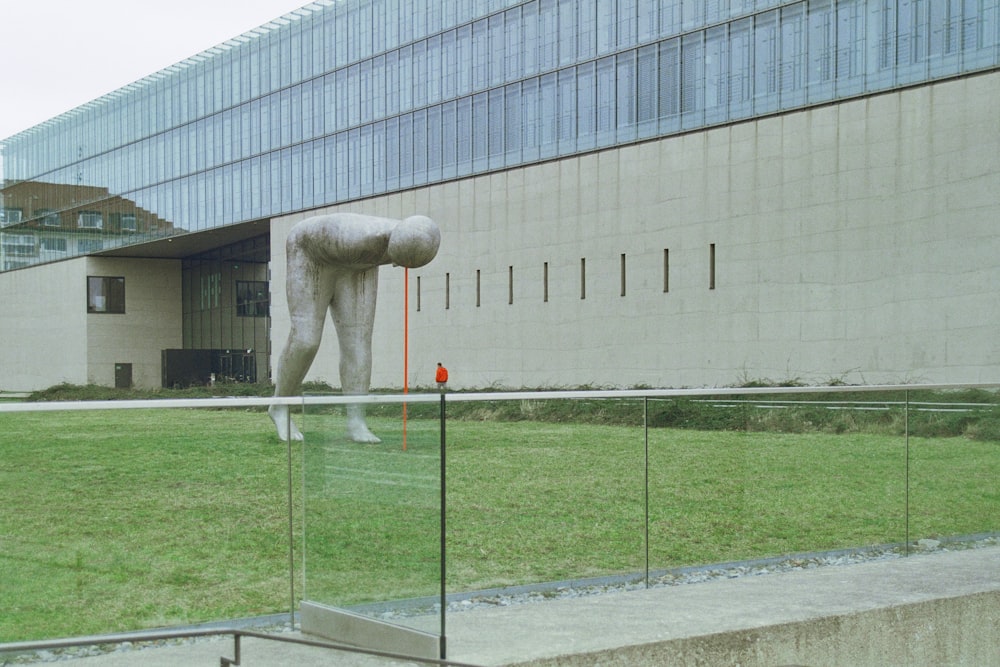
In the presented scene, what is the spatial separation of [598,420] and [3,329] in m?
74.3

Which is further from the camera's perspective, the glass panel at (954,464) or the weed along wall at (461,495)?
the glass panel at (954,464)

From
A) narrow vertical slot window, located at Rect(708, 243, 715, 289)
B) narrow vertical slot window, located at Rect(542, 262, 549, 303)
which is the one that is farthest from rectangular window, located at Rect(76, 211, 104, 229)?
narrow vertical slot window, located at Rect(708, 243, 715, 289)

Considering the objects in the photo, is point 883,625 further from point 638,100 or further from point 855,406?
point 638,100

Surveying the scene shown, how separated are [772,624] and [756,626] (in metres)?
0.11

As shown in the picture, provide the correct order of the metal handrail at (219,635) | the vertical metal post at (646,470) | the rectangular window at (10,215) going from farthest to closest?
the rectangular window at (10,215) → the vertical metal post at (646,470) → the metal handrail at (219,635)

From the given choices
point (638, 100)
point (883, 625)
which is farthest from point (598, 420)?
point (638, 100)

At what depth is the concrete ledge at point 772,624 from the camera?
229 inches

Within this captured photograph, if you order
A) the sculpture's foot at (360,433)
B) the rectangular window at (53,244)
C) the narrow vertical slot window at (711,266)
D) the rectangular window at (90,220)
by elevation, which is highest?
the rectangular window at (90,220)

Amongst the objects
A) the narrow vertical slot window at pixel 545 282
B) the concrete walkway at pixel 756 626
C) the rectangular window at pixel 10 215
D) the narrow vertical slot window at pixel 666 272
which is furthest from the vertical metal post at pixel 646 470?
the rectangular window at pixel 10 215

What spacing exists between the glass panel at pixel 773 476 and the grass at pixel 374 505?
1 cm

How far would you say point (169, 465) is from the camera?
227 inches

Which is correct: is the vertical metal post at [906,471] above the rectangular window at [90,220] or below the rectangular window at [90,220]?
below

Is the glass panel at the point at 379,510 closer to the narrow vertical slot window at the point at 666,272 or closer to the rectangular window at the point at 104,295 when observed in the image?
the narrow vertical slot window at the point at 666,272

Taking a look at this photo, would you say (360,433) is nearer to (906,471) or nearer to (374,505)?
(374,505)
